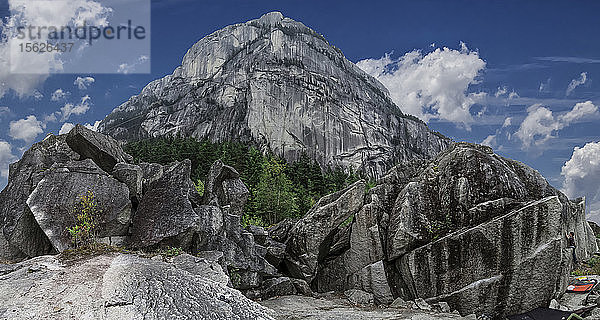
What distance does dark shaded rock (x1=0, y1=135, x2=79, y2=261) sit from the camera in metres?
12.9

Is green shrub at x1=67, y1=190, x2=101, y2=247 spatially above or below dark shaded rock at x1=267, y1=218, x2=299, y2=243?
above

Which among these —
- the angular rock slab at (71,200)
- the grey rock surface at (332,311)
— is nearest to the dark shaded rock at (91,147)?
the angular rock slab at (71,200)

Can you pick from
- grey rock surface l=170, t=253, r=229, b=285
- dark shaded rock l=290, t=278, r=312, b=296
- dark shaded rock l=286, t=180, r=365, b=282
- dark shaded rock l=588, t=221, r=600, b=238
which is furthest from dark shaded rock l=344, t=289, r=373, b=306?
dark shaded rock l=588, t=221, r=600, b=238

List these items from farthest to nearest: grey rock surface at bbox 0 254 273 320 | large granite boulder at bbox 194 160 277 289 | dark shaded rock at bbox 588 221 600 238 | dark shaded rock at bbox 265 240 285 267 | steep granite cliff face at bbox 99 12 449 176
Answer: steep granite cliff face at bbox 99 12 449 176
dark shaded rock at bbox 588 221 600 238
dark shaded rock at bbox 265 240 285 267
large granite boulder at bbox 194 160 277 289
grey rock surface at bbox 0 254 273 320

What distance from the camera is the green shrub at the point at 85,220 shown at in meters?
11.9

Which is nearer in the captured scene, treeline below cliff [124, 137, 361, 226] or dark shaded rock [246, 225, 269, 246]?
dark shaded rock [246, 225, 269, 246]

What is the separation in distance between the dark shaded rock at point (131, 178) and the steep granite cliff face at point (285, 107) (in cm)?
9054

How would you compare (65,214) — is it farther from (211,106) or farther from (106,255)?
(211,106)

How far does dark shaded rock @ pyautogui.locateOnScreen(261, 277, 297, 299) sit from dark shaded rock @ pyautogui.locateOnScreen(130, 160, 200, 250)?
440 centimetres

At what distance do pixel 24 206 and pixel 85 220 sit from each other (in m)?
2.87

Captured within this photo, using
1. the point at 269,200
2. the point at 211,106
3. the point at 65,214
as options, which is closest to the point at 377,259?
the point at 65,214

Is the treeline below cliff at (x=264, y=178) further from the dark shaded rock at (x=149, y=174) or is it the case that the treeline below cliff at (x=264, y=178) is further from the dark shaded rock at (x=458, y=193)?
the dark shaded rock at (x=458, y=193)

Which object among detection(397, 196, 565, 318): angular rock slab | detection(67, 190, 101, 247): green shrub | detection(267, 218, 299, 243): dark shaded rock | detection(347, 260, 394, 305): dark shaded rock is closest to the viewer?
detection(67, 190, 101, 247): green shrub

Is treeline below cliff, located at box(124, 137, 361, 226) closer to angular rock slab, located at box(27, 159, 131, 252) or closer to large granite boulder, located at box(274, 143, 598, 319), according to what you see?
large granite boulder, located at box(274, 143, 598, 319)
